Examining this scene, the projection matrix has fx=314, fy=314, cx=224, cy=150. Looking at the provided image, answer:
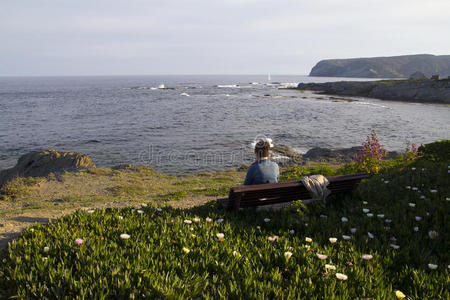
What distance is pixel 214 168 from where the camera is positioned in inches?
687

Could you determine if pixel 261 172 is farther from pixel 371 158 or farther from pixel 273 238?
pixel 371 158

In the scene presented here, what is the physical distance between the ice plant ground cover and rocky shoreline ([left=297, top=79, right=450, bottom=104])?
6164cm

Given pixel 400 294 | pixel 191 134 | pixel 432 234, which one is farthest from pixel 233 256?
pixel 191 134

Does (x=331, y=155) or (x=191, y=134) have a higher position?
(x=331, y=155)

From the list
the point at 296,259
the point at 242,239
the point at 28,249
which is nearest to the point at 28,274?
the point at 28,249

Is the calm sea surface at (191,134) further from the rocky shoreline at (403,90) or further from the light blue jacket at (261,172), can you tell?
the rocky shoreline at (403,90)

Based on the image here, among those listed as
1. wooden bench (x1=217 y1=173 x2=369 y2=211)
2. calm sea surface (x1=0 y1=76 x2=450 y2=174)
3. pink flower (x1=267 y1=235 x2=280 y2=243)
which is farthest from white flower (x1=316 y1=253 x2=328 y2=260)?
calm sea surface (x1=0 y1=76 x2=450 y2=174)

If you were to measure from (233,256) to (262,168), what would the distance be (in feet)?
7.38

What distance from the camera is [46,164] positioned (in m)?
15.9

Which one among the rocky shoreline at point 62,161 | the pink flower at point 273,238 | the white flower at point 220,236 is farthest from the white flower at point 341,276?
the rocky shoreline at point 62,161

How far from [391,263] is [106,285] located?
345cm

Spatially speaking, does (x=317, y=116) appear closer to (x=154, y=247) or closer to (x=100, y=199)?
(x=100, y=199)

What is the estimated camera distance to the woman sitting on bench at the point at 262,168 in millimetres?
5869

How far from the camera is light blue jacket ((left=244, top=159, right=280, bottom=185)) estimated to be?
19.4ft
